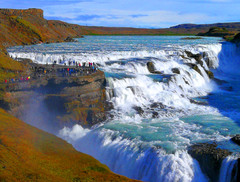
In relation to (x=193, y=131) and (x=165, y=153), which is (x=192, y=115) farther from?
(x=165, y=153)

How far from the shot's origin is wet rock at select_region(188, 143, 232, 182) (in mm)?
15402

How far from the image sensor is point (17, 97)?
2292 centimetres

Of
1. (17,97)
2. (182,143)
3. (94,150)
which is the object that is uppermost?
(17,97)

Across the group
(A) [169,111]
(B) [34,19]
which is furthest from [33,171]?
(B) [34,19]

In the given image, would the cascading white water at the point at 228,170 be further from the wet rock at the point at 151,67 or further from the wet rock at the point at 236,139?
the wet rock at the point at 151,67

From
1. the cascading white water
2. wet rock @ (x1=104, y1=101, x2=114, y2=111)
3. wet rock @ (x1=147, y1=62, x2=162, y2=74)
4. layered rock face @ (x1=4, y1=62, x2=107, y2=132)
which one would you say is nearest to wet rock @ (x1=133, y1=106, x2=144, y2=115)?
wet rock @ (x1=104, y1=101, x2=114, y2=111)

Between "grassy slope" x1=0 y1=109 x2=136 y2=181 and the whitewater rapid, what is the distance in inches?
120

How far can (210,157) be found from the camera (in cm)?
1596

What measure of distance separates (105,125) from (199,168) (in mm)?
9519

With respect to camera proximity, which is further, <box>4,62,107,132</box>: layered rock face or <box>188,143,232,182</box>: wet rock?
<box>4,62,107,132</box>: layered rock face

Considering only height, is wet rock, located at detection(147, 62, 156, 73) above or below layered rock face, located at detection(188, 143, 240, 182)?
above

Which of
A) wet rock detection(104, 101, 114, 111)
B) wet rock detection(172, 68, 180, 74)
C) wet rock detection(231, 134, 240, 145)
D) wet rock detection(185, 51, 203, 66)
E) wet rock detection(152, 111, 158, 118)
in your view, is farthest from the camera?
wet rock detection(185, 51, 203, 66)

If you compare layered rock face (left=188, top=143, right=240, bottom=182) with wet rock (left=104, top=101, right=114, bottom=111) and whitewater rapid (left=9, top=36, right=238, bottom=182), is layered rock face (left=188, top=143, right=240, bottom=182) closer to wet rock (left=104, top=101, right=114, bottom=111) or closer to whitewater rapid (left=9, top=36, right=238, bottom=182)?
whitewater rapid (left=9, top=36, right=238, bottom=182)

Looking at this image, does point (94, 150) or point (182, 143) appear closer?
point (182, 143)
